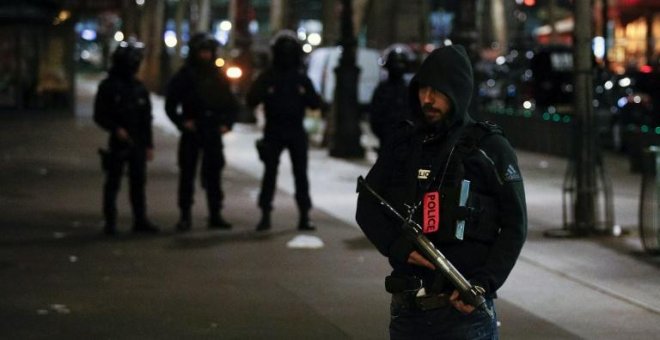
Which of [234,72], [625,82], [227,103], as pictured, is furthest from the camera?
[234,72]

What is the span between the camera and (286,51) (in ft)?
44.1

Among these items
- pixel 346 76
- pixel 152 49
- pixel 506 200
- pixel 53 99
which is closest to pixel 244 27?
pixel 53 99

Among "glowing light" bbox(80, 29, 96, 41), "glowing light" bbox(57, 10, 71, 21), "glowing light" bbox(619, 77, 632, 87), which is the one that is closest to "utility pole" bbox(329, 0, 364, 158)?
"glowing light" bbox(619, 77, 632, 87)

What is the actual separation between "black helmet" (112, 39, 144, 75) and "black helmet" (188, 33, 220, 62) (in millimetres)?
516

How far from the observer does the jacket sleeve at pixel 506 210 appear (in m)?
5.02

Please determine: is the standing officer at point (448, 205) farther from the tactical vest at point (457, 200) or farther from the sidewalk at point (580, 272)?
the sidewalk at point (580, 272)

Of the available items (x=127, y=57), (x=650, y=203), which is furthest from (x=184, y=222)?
(x=650, y=203)

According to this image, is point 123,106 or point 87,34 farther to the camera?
point 87,34

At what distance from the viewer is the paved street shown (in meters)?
9.01

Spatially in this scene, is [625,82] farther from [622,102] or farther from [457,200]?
[457,200]

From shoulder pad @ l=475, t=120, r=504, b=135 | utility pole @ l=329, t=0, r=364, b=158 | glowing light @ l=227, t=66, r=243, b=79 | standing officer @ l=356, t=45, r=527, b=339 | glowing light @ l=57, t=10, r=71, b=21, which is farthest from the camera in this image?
glowing light @ l=57, t=10, r=71, b=21

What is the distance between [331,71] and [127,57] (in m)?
19.6

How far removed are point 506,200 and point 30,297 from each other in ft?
18.3

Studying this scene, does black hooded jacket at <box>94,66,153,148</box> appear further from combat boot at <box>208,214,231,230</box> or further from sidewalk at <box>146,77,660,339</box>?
sidewalk at <box>146,77,660,339</box>
